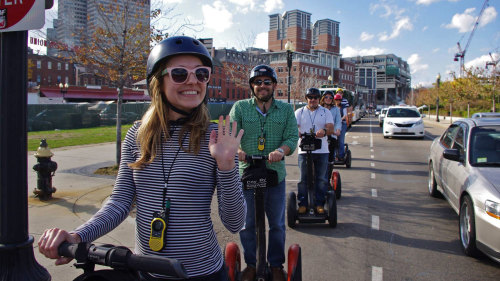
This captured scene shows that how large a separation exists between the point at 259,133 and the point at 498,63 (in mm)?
26852

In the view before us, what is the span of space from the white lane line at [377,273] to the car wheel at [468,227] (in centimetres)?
117

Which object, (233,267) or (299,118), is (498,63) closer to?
(299,118)

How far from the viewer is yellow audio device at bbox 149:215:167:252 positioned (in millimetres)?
1704

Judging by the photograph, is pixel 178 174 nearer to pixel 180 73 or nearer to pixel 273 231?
pixel 180 73

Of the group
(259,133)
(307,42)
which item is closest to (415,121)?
(259,133)

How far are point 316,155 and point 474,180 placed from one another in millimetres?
2042

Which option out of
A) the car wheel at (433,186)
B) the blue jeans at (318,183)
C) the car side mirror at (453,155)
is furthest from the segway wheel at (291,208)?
the car wheel at (433,186)

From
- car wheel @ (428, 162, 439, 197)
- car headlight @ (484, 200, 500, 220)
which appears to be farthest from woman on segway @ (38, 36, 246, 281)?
car wheel @ (428, 162, 439, 197)

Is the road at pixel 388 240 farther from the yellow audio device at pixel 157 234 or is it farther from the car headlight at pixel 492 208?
the yellow audio device at pixel 157 234

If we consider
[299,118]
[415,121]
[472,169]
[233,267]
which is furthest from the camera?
[415,121]

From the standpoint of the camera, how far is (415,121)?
2092 cm

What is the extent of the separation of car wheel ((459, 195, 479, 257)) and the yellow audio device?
13.5 ft

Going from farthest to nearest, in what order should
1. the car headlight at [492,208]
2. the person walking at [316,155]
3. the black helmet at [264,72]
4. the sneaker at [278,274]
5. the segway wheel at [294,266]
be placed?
the person walking at [316,155], the car headlight at [492,208], the black helmet at [264,72], the sneaker at [278,274], the segway wheel at [294,266]

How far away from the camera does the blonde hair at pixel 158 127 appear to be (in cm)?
182
